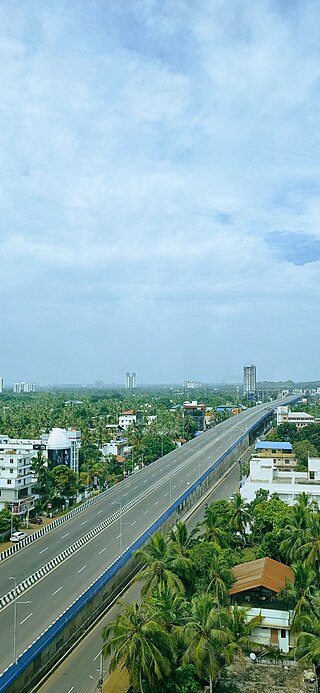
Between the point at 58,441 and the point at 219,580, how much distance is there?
3772 centimetres

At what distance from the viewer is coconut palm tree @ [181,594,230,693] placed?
67.9ft

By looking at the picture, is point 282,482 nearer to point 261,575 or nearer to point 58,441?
point 58,441

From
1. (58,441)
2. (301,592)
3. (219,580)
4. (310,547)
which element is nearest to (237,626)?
(219,580)

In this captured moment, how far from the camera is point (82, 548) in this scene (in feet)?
126

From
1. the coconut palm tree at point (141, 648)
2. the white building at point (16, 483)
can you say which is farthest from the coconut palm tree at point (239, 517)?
the coconut palm tree at point (141, 648)

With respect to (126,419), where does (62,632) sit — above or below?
below

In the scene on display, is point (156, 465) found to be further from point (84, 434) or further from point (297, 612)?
point (297, 612)

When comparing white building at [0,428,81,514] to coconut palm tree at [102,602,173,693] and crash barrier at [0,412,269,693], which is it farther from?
coconut palm tree at [102,602,173,693]

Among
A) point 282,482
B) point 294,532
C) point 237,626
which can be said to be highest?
point 294,532

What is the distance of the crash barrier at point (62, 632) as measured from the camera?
21781mm

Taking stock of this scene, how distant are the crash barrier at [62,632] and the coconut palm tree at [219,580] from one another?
20.2ft

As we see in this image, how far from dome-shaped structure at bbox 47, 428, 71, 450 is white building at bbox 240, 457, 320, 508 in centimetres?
1992

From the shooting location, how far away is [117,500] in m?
53.6

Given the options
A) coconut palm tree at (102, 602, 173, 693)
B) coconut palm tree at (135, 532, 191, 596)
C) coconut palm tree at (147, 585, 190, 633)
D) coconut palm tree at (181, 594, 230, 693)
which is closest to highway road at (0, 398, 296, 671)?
coconut palm tree at (135, 532, 191, 596)
